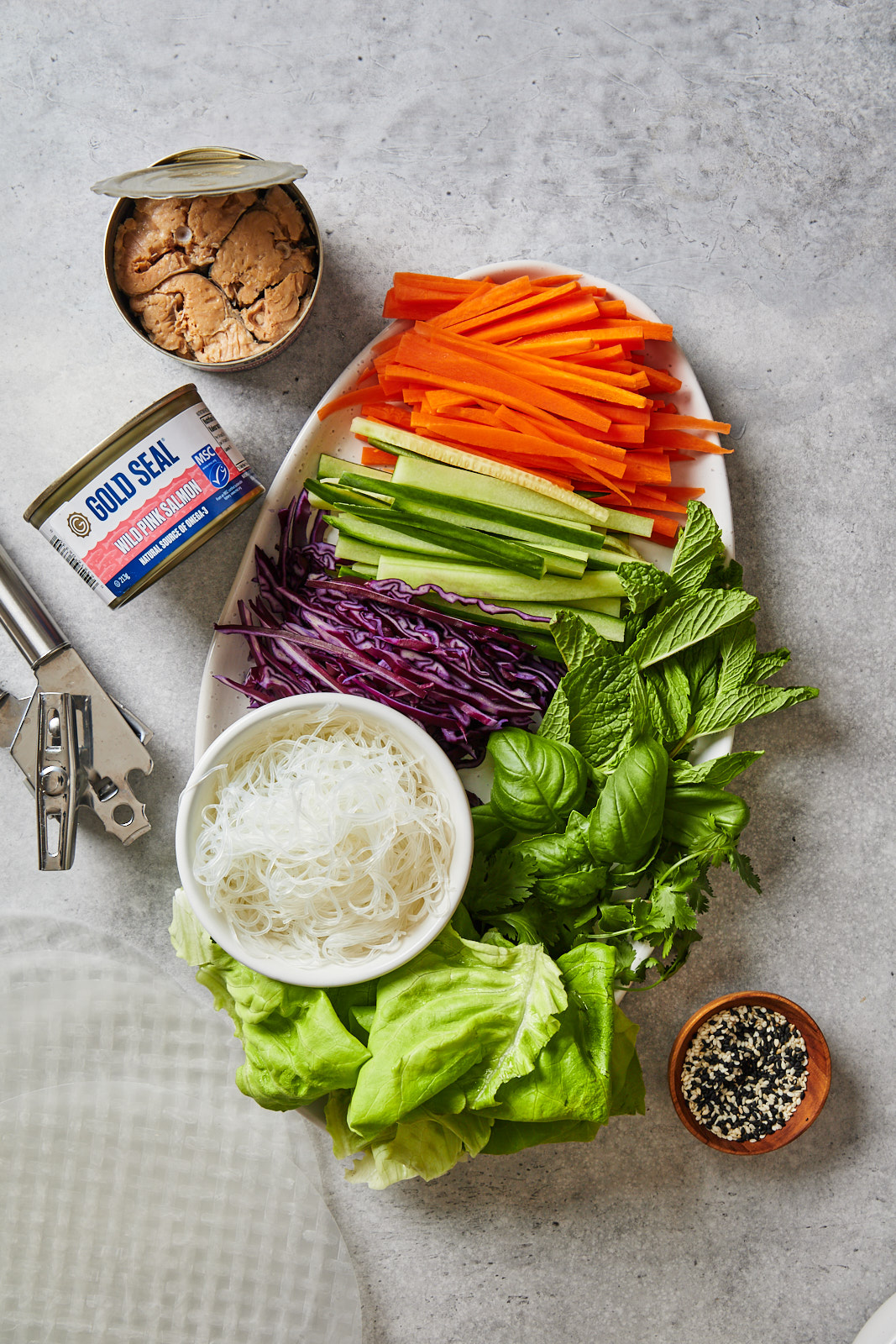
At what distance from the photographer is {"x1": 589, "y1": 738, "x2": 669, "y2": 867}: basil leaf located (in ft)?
4.99

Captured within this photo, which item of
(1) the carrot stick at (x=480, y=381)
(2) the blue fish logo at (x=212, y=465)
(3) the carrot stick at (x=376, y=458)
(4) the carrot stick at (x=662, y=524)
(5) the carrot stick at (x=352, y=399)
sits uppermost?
(1) the carrot stick at (x=480, y=381)

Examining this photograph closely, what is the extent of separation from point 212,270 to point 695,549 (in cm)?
108

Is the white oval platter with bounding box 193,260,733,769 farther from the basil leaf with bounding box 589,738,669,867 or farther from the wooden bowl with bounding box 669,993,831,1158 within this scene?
the wooden bowl with bounding box 669,993,831,1158

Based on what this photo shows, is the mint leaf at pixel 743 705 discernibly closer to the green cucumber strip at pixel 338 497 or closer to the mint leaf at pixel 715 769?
the mint leaf at pixel 715 769

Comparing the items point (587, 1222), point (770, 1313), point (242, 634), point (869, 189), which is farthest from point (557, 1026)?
point (869, 189)

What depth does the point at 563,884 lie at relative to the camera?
5.34 ft

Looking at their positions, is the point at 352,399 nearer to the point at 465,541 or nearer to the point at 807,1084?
the point at 465,541

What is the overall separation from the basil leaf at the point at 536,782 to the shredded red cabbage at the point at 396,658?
5.3 inches

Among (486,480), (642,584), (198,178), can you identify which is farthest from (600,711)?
(198,178)

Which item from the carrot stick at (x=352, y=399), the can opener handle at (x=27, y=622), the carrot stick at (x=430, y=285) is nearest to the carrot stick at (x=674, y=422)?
the carrot stick at (x=430, y=285)

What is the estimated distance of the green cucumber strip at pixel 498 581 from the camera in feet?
5.68

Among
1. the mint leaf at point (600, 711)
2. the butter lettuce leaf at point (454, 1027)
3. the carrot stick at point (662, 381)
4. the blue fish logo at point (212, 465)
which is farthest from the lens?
the carrot stick at point (662, 381)

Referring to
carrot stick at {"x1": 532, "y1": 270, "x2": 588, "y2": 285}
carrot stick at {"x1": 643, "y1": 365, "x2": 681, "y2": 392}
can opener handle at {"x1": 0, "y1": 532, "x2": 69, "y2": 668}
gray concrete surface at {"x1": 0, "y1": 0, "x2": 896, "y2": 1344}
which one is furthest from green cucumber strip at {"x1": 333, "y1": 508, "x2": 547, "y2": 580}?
can opener handle at {"x1": 0, "y1": 532, "x2": 69, "y2": 668}

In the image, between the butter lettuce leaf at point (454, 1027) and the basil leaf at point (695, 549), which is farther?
the basil leaf at point (695, 549)
